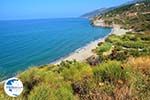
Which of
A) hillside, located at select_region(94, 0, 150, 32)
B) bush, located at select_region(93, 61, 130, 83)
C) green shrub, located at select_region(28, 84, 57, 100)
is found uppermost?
green shrub, located at select_region(28, 84, 57, 100)

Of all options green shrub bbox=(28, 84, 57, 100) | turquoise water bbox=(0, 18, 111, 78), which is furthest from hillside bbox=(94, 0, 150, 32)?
green shrub bbox=(28, 84, 57, 100)

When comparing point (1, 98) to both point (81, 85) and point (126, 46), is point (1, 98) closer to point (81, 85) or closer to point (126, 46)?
point (81, 85)

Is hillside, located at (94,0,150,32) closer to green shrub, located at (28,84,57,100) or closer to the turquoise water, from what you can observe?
the turquoise water

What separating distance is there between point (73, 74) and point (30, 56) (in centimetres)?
4300

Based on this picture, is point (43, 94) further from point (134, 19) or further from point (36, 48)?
point (134, 19)

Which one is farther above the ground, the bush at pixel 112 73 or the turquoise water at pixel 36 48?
the bush at pixel 112 73

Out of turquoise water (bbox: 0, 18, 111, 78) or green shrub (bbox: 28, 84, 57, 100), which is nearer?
green shrub (bbox: 28, 84, 57, 100)

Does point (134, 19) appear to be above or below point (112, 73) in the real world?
below

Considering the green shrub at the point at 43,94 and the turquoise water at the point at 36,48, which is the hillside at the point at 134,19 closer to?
the turquoise water at the point at 36,48

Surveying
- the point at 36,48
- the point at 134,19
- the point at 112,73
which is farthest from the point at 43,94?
the point at 134,19

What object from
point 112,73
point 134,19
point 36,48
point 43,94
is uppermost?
point 43,94

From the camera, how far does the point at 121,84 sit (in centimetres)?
785

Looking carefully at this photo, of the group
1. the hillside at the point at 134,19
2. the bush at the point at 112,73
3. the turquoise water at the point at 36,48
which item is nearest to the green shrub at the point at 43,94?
the bush at the point at 112,73

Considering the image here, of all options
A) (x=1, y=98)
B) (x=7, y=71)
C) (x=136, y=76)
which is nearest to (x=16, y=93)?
(x=1, y=98)
